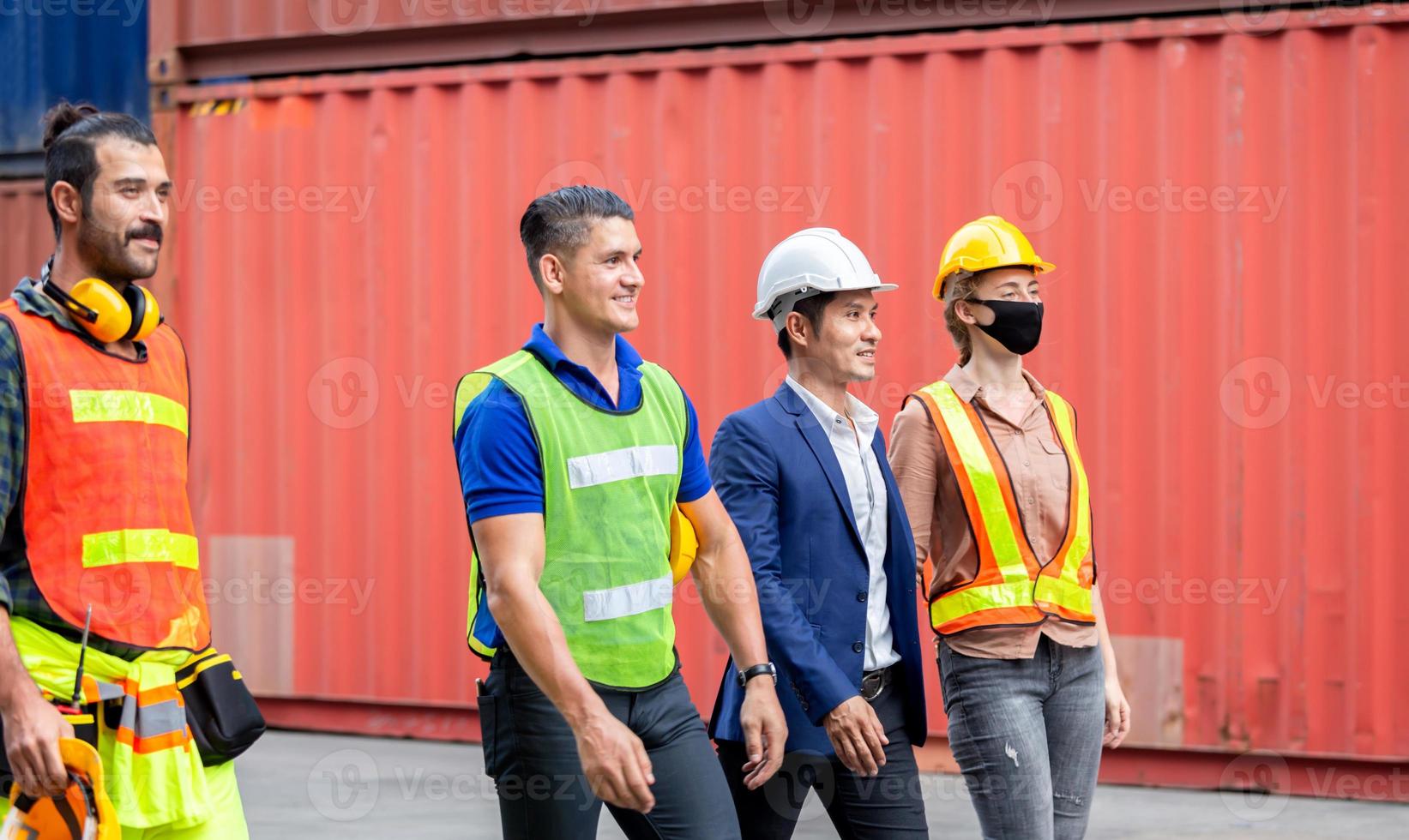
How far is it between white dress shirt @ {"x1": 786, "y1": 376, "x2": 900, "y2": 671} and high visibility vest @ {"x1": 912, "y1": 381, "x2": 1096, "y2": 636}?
0.14m

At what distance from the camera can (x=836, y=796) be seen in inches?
138

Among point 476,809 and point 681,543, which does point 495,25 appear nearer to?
point 476,809

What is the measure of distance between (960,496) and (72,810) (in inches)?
78.8

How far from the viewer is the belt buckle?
3549 mm

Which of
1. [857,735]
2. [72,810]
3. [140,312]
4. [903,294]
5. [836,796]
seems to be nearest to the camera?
[72,810]

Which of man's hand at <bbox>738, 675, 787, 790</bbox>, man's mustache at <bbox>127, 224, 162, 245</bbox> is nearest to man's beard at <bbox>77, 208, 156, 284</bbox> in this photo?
man's mustache at <bbox>127, 224, 162, 245</bbox>

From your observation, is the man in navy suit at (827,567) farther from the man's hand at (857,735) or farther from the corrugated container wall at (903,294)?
the corrugated container wall at (903,294)

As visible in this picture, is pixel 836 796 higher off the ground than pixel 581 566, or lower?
lower

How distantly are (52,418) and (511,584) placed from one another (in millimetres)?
886

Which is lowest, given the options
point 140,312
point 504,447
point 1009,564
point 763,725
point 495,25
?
point 763,725

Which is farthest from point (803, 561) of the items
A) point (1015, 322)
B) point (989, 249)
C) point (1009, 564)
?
point (989, 249)

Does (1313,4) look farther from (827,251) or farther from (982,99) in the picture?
(827,251)

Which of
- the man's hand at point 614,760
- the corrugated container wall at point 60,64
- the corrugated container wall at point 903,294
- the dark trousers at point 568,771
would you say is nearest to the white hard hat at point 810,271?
the dark trousers at point 568,771

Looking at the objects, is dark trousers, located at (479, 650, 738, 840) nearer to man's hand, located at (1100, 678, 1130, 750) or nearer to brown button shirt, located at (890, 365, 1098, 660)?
brown button shirt, located at (890, 365, 1098, 660)
